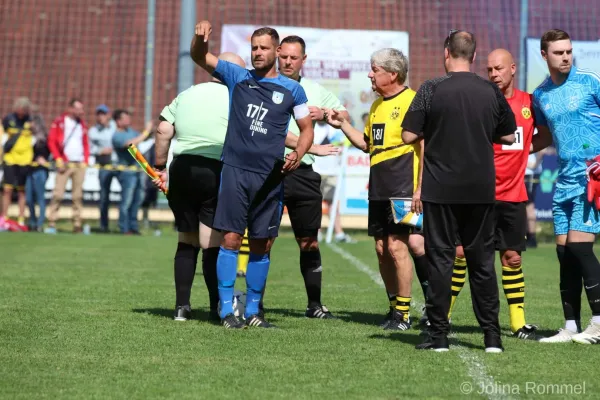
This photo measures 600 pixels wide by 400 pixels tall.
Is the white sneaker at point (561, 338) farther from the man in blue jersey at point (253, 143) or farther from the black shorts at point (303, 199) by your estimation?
the black shorts at point (303, 199)

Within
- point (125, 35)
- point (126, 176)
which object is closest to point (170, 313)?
point (126, 176)

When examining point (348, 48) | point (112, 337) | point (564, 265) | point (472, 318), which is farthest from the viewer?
point (348, 48)

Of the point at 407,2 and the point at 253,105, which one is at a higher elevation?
the point at 407,2

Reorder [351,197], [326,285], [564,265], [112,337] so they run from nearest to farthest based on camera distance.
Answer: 1. [112,337]
2. [564,265]
3. [326,285]
4. [351,197]

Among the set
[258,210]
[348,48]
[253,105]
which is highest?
[348,48]

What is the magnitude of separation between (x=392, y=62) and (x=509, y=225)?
4.77ft

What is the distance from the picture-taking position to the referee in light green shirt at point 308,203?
9.06 meters

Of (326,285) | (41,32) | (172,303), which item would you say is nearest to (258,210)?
(172,303)

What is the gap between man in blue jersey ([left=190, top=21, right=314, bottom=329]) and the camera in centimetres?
788

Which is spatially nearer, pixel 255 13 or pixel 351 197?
pixel 351 197

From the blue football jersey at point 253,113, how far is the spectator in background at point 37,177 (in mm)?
12552

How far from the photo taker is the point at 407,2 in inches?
1027

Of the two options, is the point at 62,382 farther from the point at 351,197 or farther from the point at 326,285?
the point at 351,197

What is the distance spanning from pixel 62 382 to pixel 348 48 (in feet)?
57.6
